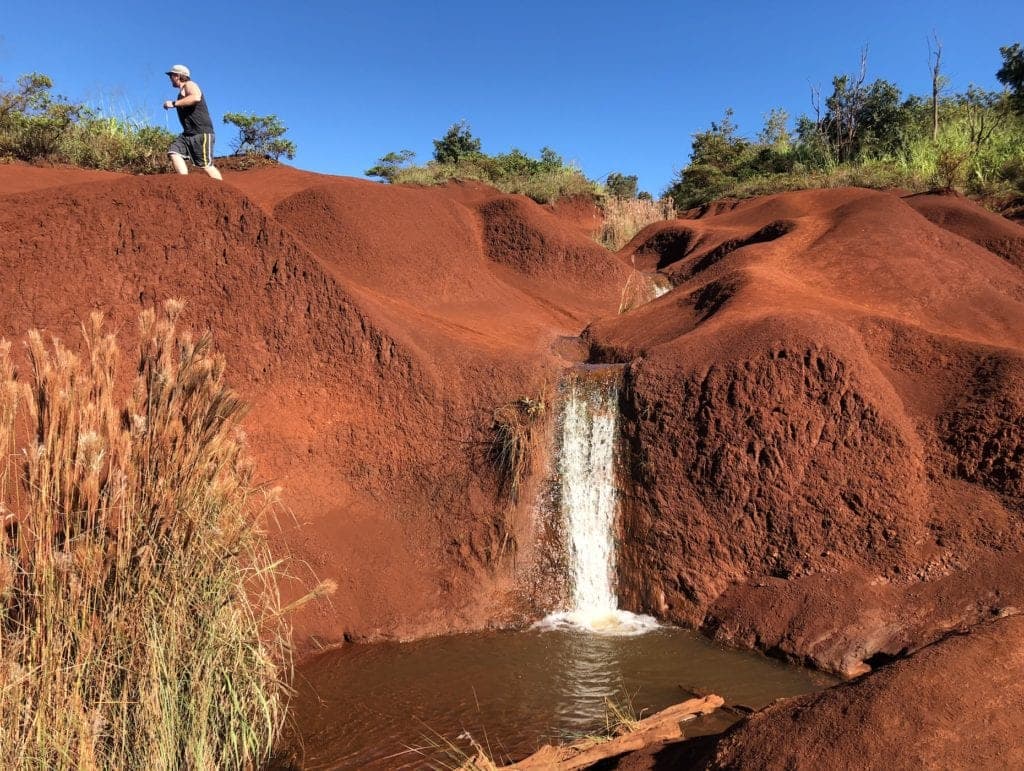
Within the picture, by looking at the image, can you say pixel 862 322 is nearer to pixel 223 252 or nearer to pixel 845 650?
pixel 845 650

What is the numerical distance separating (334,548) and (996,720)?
16.6 ft

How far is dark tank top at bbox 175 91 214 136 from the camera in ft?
25.1

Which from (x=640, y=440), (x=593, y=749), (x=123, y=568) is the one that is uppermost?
(x=640, y=440)

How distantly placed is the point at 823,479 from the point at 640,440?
5.40 feet

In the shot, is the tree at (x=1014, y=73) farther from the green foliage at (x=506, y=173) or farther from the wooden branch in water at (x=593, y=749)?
the wooden branch in water at (x=593, y=749)

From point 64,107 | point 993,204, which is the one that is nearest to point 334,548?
point 64,107

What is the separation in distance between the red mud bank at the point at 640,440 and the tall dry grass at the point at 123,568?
7.99 feet

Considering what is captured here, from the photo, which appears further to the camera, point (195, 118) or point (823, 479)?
point (195, 118)

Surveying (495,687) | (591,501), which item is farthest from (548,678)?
(591,501)

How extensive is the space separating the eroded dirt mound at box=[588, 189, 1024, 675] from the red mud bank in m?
0.02

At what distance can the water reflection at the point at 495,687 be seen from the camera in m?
4.20

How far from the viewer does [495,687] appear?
493 cm

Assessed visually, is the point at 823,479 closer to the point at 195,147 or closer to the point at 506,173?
the point at 195,147

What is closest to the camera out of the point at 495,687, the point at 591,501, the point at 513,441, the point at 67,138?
the point at 495,687
